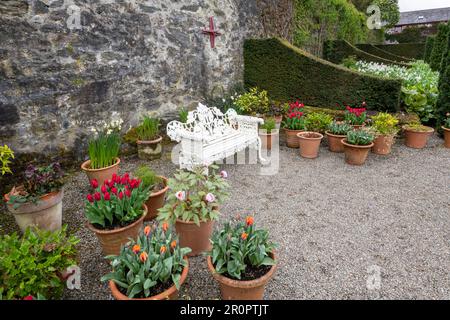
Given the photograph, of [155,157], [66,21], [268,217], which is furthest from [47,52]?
[268,217]

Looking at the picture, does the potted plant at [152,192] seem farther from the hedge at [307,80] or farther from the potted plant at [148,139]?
the hedge at [307,80]

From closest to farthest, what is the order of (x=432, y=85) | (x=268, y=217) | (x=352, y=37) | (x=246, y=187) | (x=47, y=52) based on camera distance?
(x=268, y=217), (x=47, y=52), (x=246, y=187), (x=432, y=85), (x=352, y=37)

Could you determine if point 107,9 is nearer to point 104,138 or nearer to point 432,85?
point 104,138

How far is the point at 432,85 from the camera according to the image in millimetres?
7008

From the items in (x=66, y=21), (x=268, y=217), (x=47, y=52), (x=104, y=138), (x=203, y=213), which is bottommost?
(x=268, y=217)

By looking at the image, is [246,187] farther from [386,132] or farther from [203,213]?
[386,132]

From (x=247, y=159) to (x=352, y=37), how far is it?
1372cm

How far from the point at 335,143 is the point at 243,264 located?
4084 mm

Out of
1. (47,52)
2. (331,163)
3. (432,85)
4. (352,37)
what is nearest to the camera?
(47,52)

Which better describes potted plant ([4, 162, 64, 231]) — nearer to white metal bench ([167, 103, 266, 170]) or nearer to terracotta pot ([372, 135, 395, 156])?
white metal bench ([167, 103, 266, 170])

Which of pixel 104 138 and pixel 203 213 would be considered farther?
pixel 104 138

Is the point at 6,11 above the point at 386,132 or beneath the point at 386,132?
above

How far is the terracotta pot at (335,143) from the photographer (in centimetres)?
526

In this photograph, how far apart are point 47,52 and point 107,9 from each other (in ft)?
3.83
